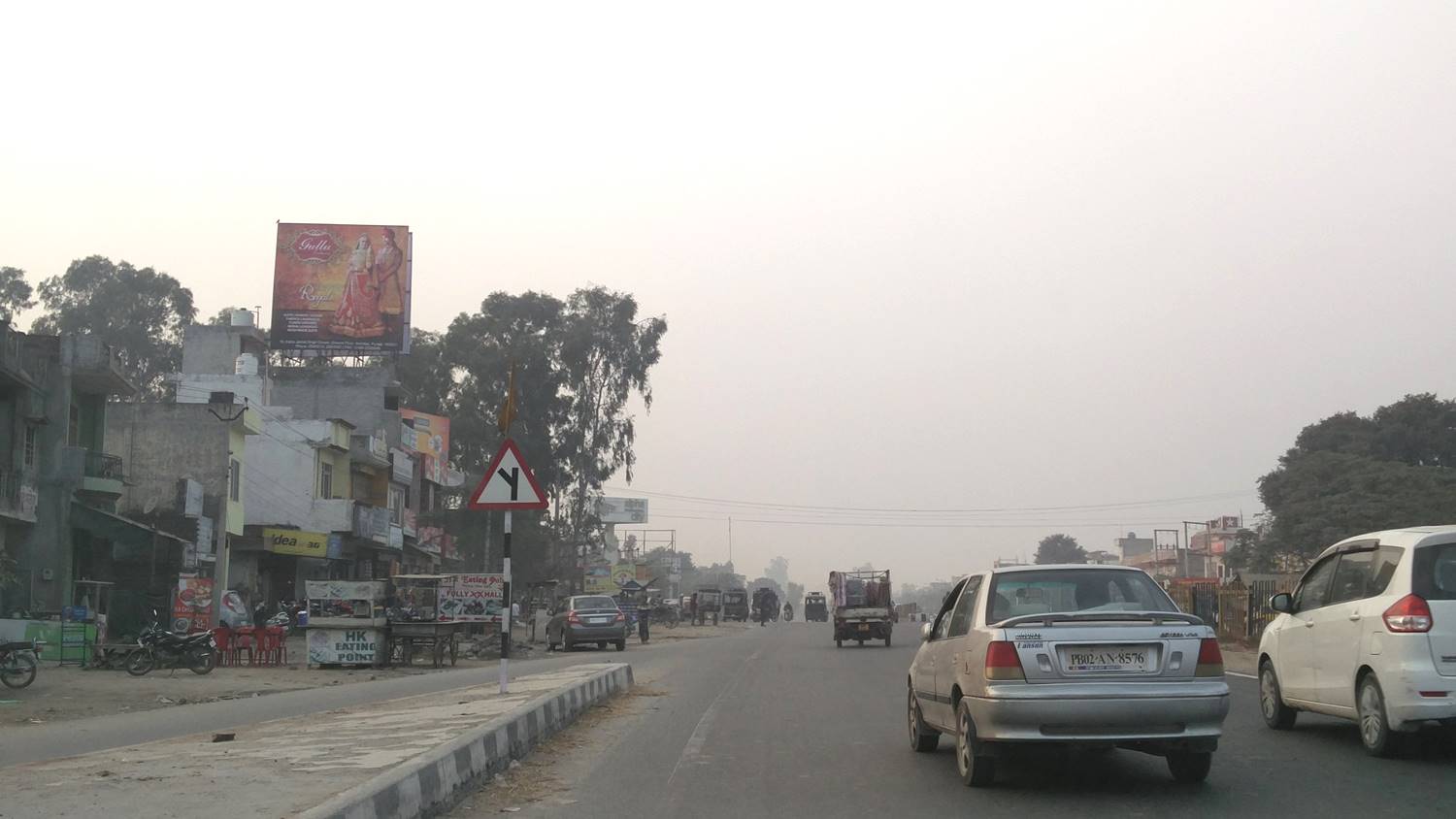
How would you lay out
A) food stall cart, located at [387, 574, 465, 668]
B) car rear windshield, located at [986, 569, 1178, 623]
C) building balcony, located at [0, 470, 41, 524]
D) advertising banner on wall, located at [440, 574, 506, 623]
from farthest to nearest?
1. advertising banner on wall, located at [440, 574, 506, 623]
2. building balcony, located at [0, 470, 41, 524]
3. food stall cart, located at [387, 574, 465, 668]
4. car rear windshield, located at [986, 569, 1178, 623]

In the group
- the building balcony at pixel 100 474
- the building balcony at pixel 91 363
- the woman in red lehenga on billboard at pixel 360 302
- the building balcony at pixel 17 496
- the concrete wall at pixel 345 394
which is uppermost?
the woman in red lehenga on billboard at pixel 360 302

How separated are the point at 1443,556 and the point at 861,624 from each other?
2923cm

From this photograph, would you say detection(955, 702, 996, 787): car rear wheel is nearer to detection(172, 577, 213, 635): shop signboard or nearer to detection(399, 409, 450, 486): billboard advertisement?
detection(172, 577, 213, 635): shop signboard

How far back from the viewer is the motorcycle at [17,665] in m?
20.8

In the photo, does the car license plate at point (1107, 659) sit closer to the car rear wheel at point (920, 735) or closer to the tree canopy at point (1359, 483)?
the car rear wheel at point (920, 735)

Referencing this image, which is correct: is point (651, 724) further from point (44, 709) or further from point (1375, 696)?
point (44, 709)

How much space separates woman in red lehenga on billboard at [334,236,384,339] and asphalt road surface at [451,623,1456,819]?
1780 inches

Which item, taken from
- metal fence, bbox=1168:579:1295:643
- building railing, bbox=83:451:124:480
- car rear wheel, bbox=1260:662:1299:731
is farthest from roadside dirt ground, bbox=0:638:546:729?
metal fence, bbox=1168:579:1295:643

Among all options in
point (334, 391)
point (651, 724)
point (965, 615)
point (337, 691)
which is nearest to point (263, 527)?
point (334, 391)

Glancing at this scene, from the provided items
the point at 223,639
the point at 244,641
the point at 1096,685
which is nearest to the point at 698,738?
the point at 1096,685

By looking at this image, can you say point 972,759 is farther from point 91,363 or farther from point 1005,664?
point 91,363

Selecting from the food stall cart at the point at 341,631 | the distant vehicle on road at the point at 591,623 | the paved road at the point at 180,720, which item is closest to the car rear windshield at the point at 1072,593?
the paved road at the point at 180,720

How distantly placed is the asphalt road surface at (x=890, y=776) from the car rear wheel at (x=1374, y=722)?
0.49 ft

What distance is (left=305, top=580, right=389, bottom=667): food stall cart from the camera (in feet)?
92.1
